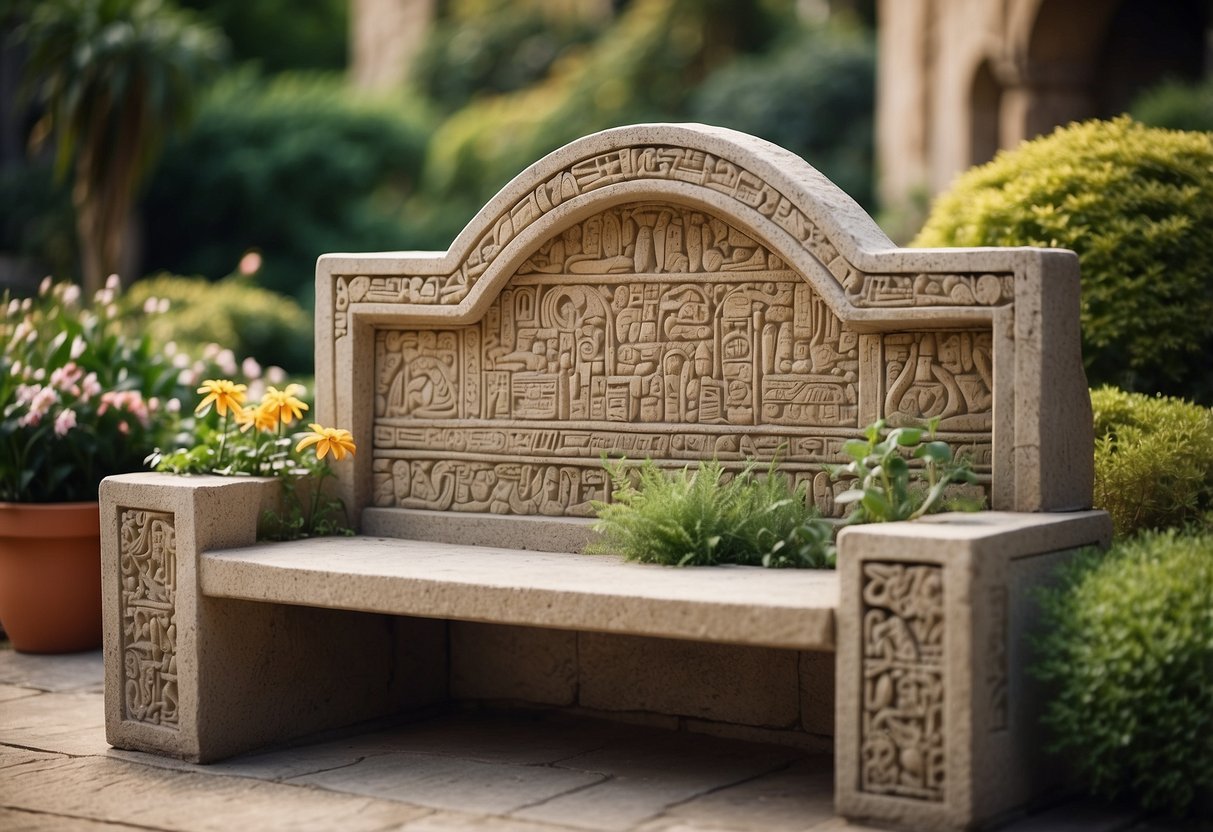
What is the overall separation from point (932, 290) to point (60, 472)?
418 cm

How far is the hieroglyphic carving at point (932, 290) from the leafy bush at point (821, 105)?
17774 millimetres

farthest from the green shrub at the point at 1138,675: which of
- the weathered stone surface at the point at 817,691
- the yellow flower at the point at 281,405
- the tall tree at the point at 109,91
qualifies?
the tall tree at the point at 109,91

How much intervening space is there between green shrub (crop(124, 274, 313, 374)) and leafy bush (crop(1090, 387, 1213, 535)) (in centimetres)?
732

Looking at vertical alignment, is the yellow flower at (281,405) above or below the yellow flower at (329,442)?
above

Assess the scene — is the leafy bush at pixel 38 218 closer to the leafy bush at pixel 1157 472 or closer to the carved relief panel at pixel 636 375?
the carved relief panel at pixel 636 375

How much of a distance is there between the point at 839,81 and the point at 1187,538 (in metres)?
19.0

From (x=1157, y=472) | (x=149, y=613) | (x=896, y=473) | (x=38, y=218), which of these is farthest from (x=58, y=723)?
(x=38, y=218)

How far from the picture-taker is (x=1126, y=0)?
15.0 meters

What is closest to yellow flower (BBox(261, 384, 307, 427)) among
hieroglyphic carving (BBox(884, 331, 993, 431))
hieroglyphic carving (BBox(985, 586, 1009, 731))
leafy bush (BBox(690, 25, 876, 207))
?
hieroglyphic carving (BBox(884, 331, 993, 431))

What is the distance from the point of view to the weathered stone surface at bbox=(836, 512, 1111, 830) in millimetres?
4324

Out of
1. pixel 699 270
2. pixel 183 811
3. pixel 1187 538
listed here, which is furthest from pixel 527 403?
pixel 1187 538

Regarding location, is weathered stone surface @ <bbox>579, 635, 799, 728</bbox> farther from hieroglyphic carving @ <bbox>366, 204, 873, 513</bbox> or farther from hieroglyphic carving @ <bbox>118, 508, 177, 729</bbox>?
hieroglyphic carving @ <bbox>118, 508, 177, 729</bbox>

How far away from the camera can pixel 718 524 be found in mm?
5246

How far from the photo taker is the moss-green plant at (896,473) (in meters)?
4.84
